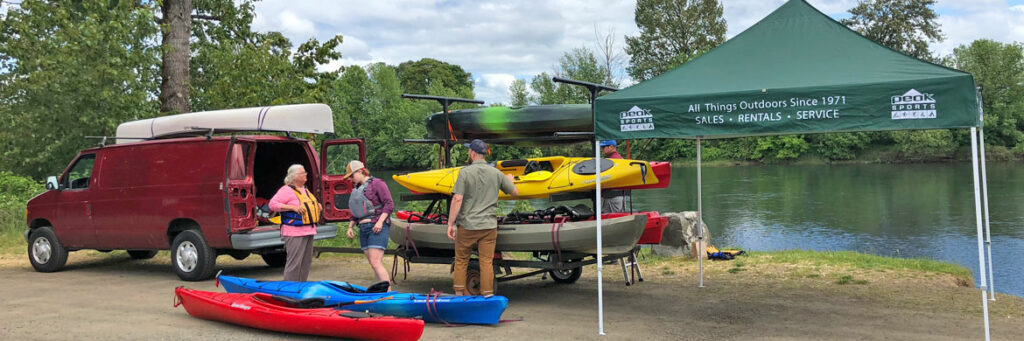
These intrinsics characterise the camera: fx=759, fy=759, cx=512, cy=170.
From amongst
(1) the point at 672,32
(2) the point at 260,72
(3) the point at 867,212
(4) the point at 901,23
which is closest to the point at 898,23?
(4) the point at 901,23

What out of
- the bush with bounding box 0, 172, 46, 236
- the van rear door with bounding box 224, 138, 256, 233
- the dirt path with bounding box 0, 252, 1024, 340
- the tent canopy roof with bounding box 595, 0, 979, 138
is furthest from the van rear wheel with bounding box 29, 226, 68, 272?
the tent canopy roof with bounding box 595, 0, 979, 138

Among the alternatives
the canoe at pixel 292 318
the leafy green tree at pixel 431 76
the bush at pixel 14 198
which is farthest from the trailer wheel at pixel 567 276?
the leafy green tree at pixel 431 76

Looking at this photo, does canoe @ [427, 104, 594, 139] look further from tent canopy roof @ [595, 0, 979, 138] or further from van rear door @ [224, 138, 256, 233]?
van rear door @ [224, 138, 256, 233]

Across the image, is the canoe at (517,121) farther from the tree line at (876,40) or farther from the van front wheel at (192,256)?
the tree line at (876,40)

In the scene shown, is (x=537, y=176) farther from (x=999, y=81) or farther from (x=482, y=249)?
(x=999, y=81)

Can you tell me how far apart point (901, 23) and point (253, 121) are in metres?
59.8

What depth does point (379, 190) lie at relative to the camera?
7777mm

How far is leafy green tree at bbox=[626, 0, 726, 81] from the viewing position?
213ft

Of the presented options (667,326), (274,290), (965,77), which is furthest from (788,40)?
(274,290)

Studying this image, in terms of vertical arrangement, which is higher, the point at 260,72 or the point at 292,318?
the point at 260,72

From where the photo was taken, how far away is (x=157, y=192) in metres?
9.98

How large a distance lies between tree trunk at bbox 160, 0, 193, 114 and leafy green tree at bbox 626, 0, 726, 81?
50.3m

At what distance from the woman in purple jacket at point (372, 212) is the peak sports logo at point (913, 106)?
464cm

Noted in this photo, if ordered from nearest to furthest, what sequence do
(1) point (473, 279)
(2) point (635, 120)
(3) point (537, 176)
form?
(2) point (635, 120)
(1) point (473, 279)
(3) point (537, 176)
